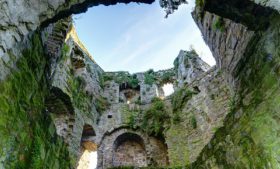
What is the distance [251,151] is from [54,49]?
11.8 ft

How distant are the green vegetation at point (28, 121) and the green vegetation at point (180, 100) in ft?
26.1

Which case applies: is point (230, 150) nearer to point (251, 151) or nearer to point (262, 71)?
point (251, 151)

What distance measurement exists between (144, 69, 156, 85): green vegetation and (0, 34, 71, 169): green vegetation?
12.3 m

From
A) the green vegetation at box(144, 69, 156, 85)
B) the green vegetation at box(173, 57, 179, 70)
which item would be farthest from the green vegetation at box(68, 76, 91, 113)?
the green vegetation at box(173, 57, 179, 70)

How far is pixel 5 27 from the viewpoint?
2719mm

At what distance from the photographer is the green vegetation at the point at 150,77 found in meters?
16.4

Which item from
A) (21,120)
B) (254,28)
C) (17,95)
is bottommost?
(21,120)

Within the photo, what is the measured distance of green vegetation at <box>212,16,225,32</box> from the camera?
198 inches

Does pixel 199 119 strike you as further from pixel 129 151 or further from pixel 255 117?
pixel 255 117

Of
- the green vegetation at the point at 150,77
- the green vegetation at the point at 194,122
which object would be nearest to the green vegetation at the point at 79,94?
the green vegetation at the point at 194,122

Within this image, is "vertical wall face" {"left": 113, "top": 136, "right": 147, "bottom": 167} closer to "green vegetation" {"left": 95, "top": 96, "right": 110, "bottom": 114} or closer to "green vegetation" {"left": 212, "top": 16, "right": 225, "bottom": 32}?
"green vegetation" {"left": 95, "top": 96, "right": 110, "bottom": 114}

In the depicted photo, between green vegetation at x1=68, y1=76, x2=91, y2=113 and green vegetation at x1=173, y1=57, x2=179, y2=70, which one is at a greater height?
green vegetation at x1=173, y1=57, x2=179, y2=70

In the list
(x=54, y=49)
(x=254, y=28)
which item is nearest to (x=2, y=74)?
(x=54, y=49)

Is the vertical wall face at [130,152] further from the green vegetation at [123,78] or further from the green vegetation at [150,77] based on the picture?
the green vegetation at [150,77]
